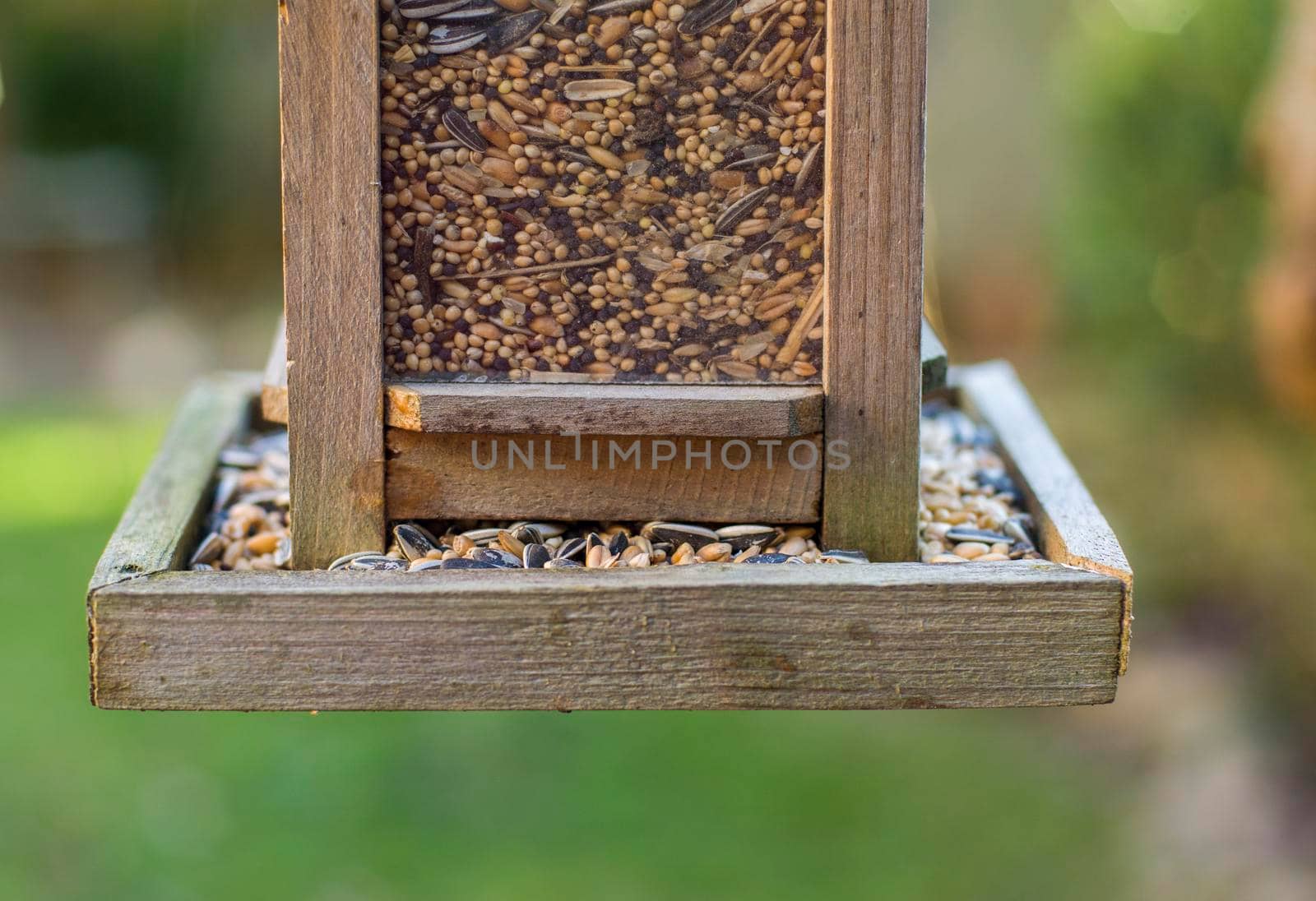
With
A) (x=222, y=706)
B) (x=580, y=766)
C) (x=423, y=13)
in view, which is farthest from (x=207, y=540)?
(x=580, y=766)

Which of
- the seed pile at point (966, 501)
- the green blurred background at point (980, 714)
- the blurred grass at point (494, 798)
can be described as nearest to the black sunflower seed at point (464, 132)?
the seed pile at point (966, 501)

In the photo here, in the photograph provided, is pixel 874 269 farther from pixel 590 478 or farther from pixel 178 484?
pixel 178 484

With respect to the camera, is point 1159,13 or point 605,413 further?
point 1159,13

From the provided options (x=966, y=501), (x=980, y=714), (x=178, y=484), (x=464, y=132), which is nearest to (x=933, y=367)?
(x=966, y=501)

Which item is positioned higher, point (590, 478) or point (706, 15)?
point (706, 15)

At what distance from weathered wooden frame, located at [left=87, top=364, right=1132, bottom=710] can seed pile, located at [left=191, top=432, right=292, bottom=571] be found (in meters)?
0.26

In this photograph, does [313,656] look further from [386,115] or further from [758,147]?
[758,147]

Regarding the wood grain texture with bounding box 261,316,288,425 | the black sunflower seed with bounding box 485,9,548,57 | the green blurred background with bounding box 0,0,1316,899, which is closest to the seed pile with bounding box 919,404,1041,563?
the black sunflower seed with bounding box 485,9,548,57

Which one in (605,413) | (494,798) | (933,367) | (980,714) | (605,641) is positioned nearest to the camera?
(605,641)

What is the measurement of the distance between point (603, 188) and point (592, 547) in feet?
1.27

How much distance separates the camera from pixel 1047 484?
5.26 ft

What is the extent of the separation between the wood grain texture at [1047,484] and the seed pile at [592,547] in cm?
22

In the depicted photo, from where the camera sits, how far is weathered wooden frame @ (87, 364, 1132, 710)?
1.21 m

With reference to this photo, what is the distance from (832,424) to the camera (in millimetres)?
1444
